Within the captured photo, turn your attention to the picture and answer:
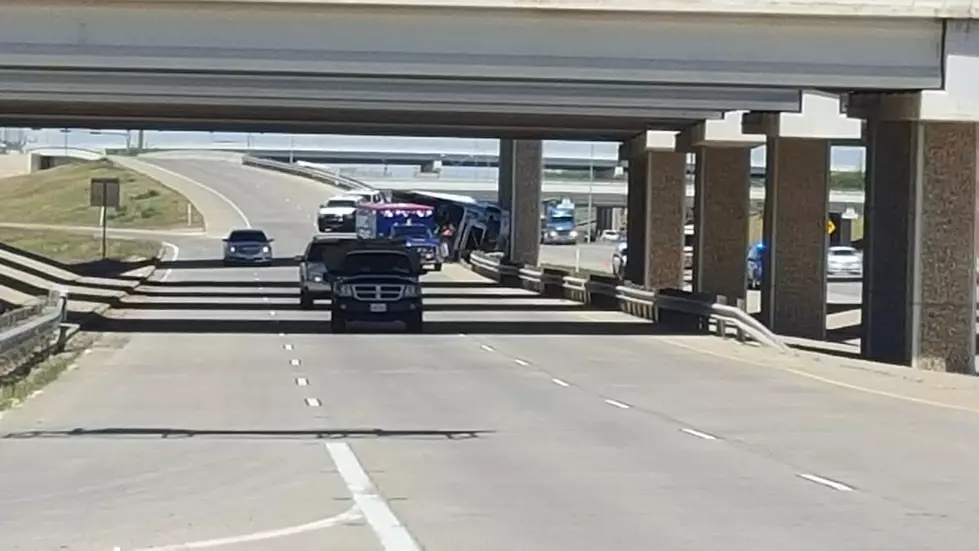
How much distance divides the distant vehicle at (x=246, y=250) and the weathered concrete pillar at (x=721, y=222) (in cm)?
2907

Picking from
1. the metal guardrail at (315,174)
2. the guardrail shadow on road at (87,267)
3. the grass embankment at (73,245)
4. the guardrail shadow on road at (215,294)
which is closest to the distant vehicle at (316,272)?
the guardrail shadow on road at (215,294)

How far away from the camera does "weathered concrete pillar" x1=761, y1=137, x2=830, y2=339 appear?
1919 inches

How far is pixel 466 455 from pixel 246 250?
63151mm

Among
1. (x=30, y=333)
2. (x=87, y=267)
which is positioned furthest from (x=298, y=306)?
(x=30, y=333)

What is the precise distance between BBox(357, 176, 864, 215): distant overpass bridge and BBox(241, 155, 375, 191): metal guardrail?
3286mm

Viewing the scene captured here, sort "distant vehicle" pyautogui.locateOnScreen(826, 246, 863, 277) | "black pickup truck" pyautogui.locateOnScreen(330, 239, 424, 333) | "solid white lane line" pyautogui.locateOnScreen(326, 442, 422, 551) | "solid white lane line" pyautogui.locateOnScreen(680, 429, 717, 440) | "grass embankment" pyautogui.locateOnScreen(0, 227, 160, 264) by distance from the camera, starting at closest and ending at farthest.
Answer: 1. "solid white lane line" pyautogui.locateOnScreen(326, 442, 422, 551)
2. "solid white lane line" pyautogui.locateOnScreen(680, 429, 717, 440)
3. "black pickup truck" pyautogui.locateOnScreen(330, 239, 424, 333)
4. "grass embankment" pyautogui.locateOnScreen(0, 227, 160, 264)
5. "distant vehicle" pyautogui.locateOnScreen(826, 246, 863, 277)

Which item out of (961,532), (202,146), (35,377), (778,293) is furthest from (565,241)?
(961,532)

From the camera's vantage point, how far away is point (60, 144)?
191 metres

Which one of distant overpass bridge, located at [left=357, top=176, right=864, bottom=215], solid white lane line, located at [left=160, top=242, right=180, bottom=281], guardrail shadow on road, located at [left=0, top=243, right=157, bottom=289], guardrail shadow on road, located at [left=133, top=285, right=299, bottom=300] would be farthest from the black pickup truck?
distant overpass bridge, located at [left=357, top=176, right=864, bottom=215]

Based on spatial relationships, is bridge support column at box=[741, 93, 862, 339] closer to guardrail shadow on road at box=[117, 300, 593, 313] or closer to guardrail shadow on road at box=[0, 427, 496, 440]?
guardrail shadow on road at box=[117, 300, 593, 313]

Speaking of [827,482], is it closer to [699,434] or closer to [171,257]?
[699,434]

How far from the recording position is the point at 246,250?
264ft

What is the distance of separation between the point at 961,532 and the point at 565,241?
126 m

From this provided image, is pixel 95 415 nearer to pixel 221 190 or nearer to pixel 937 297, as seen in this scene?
pixel 937 297
